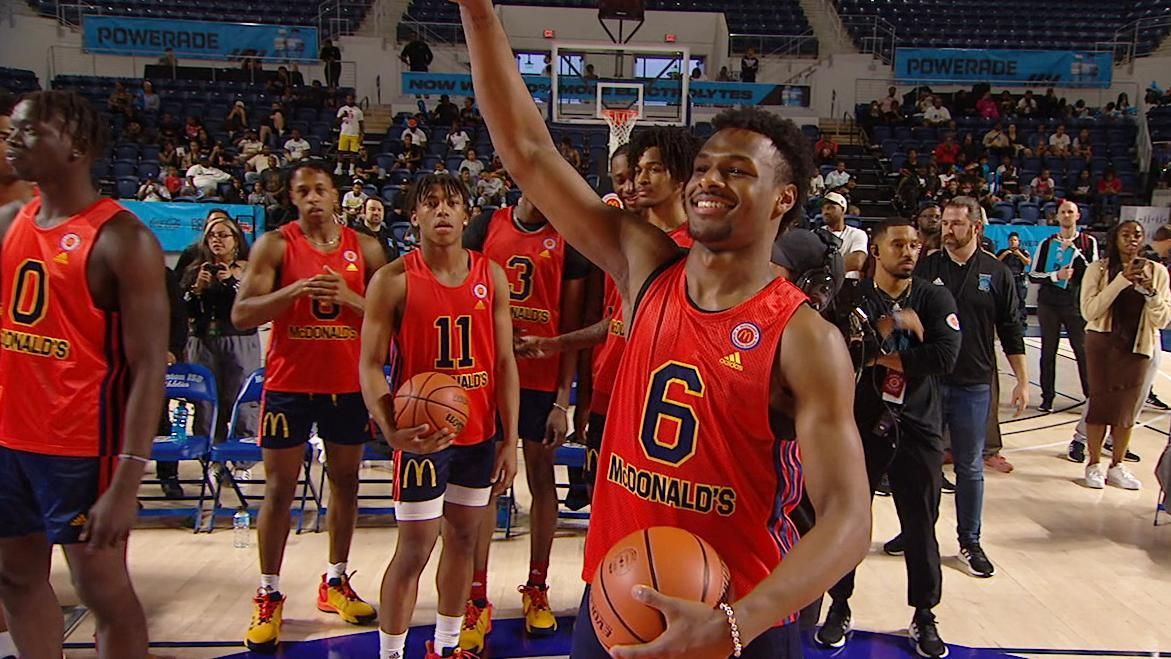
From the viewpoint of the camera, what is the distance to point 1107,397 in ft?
19.9

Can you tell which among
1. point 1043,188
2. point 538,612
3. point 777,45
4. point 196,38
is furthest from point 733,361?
point 777,45

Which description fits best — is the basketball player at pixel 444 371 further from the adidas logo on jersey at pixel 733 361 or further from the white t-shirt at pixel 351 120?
the white t-shirt at pixel 351 120

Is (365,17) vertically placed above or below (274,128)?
above

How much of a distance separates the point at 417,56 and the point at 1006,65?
1323 cm

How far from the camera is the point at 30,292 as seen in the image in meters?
2.56

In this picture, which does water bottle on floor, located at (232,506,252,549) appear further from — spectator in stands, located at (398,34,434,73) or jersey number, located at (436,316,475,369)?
spectator in stands, located at (398,34,434,73)

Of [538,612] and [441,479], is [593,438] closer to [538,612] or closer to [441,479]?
[441,479]

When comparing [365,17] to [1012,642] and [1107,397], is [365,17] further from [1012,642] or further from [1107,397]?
[1012,642]

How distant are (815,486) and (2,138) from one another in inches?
120

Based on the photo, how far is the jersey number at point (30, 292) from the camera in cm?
255

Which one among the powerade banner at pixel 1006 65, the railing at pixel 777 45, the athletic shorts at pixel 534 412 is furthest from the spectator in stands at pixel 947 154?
the athletic shorts at pixel 534 412

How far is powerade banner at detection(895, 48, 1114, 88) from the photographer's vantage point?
19297mm

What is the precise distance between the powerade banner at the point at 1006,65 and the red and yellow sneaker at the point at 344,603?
755 inches

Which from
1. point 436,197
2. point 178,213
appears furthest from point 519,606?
point 178,213
